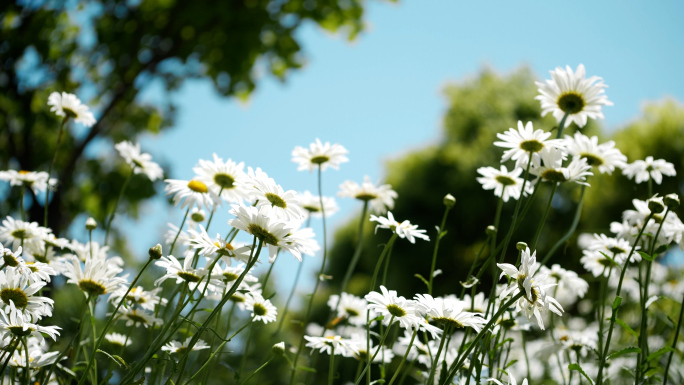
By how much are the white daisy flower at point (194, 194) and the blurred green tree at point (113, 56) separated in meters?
5.03

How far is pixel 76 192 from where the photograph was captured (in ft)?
24.4

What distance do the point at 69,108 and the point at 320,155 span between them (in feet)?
2.75

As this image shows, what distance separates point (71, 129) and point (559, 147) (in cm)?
725

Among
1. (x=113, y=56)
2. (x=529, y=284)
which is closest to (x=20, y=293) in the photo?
(x=529, y=284)

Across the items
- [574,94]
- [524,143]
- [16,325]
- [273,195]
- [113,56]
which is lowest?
[16,325]

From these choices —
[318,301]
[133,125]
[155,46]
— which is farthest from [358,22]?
[318,301]

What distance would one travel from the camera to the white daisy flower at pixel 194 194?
4.57 feet

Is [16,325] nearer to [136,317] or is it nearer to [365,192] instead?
[136,317]

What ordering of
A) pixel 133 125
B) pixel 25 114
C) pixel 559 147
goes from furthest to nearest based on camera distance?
pixel 133 125
pixel 25 114
pixel 559 147

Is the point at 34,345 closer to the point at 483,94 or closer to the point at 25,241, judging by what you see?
the point at 25,241

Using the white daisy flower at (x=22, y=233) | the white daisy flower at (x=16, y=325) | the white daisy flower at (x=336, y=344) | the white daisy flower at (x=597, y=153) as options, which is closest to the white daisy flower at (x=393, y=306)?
the white daisy flower at (x=336, y=344)

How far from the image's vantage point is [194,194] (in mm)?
1399

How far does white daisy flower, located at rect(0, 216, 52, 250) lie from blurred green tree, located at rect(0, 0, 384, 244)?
190 inches

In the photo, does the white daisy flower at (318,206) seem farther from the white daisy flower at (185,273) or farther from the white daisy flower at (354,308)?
the white daisy flower at (185,273)
